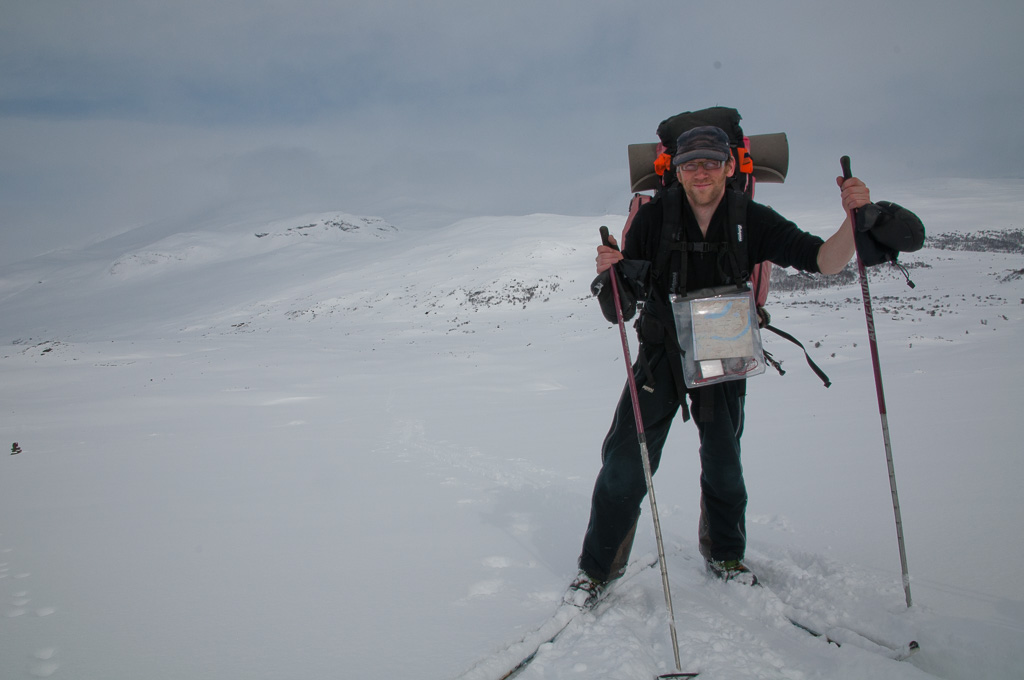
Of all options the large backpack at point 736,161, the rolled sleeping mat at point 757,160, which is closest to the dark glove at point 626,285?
the large backpack at point 736,161

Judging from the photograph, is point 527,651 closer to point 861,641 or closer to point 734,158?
point 861,641

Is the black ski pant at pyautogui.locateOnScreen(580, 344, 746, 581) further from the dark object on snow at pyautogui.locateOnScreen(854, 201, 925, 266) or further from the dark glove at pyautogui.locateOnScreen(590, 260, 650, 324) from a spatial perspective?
the dark object on snow at pyautogui.locateOnScreen(854, 201, 925, 266)

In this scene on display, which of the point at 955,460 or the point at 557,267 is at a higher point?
the point at 557,267

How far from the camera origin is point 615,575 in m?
2.50

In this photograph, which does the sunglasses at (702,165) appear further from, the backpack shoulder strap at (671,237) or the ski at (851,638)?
the ski at (851,638)

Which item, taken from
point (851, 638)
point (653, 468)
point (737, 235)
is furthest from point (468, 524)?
point (737, 235)

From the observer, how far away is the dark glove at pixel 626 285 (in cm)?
239

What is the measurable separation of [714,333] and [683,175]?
27.8 inches

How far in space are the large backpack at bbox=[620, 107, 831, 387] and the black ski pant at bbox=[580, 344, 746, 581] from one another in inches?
14.7

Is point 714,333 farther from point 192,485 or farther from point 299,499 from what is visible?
point 192,485

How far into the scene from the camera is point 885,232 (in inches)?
81.3

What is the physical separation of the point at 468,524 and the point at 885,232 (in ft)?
8.88

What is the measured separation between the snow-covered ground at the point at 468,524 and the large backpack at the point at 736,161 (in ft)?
3.46

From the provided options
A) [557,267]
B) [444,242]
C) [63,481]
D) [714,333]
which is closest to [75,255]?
[444,242]
